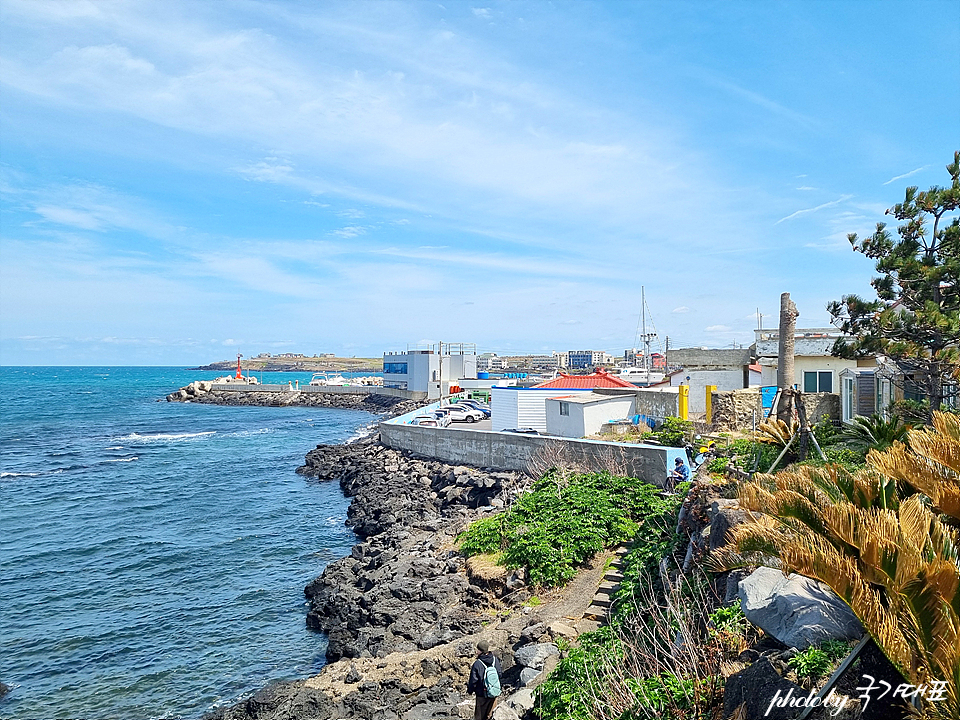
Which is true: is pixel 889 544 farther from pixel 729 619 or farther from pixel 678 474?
pixel 678 474

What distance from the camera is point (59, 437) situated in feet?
188

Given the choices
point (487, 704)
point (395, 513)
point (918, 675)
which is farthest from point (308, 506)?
point (918, 675)

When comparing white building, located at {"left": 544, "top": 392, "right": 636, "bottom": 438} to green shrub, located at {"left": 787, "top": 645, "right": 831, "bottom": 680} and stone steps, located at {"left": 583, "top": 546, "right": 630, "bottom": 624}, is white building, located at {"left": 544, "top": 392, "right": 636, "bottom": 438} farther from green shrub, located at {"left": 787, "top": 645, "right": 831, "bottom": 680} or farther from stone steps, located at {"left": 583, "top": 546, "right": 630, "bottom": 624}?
green shrub, located at {"left": 787, "top": 645, "right": 831, "bottom": 680}

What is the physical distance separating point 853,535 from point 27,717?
15227 mm

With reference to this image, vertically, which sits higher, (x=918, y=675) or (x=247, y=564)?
(x=918, y=675)

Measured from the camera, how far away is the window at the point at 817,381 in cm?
2458

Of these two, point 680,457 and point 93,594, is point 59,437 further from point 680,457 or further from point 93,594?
point 680,457

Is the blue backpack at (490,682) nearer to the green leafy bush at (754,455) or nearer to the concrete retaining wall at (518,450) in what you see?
the green leafy bush at (754,455)

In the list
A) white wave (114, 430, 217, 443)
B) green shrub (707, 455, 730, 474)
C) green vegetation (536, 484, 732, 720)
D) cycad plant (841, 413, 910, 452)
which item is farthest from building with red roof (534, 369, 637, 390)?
white wave (114, 430, 217, 443)

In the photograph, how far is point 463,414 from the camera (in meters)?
41.5

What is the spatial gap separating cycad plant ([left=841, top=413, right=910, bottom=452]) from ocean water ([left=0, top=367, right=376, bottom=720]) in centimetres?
1184

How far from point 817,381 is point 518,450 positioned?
1188cm

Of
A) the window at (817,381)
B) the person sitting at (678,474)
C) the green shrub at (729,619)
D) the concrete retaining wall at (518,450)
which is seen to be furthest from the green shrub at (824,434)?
the window at (817,381)

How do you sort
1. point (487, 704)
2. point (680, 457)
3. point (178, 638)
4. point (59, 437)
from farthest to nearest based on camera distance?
point (59, 437)
point (680, 457)
point (178, 638)
point (487, 704)
